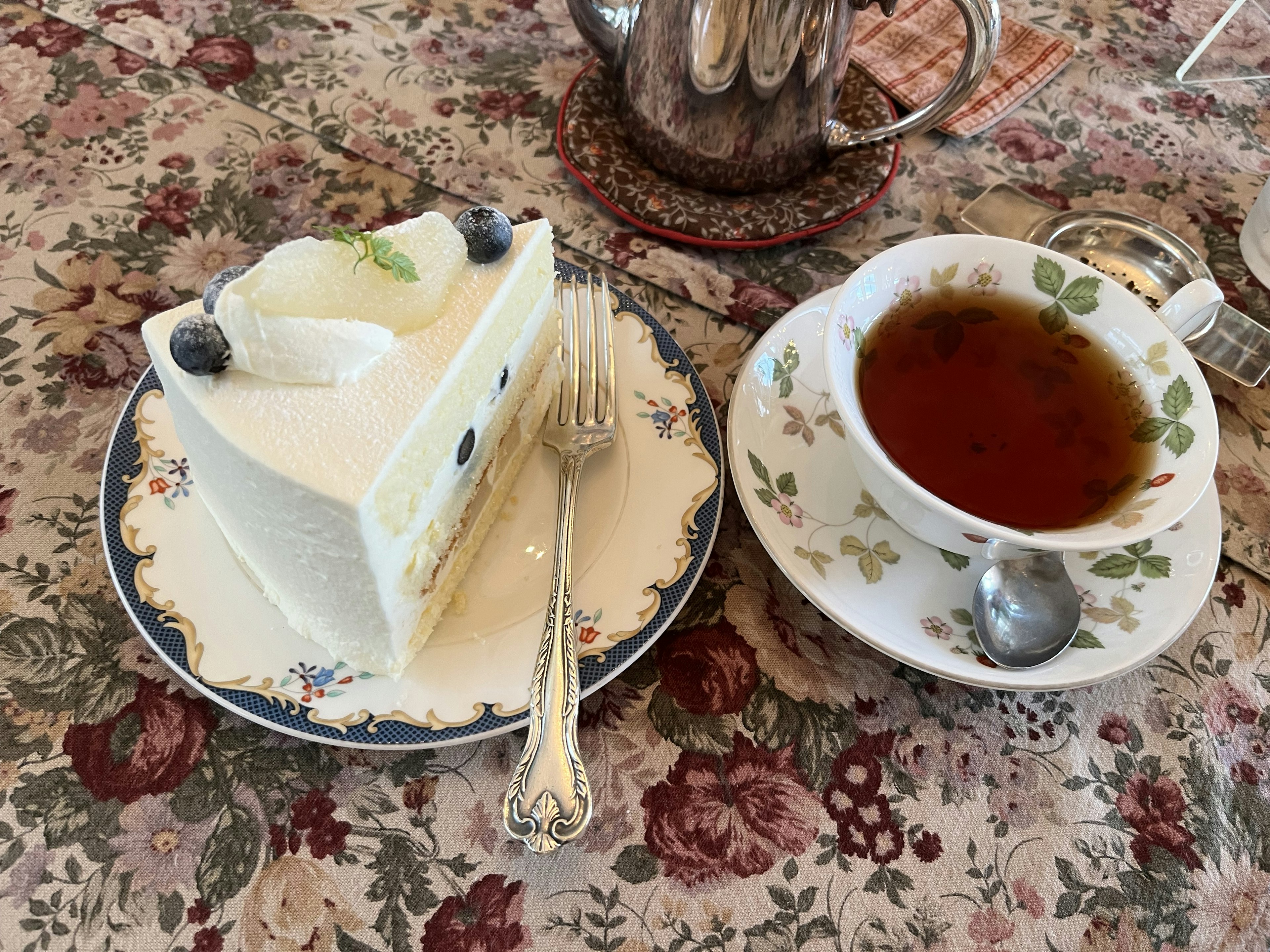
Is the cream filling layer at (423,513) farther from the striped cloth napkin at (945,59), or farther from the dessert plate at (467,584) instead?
the striped cloth napkin at (945,59)

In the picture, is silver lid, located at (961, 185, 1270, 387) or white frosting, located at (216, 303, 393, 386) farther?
silver lid, located at (961, 185, 1270, 387)

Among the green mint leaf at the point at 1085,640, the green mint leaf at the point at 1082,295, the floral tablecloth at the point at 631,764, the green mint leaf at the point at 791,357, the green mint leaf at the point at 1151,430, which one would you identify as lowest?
the floral tablecloth at the point at 631,764

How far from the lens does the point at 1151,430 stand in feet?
2.89

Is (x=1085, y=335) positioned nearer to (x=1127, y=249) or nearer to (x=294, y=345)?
(x=1127, y=249)

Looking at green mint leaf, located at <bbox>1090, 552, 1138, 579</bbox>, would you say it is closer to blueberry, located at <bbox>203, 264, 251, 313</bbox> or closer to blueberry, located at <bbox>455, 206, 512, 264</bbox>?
blueberry, located at <bbox>455, 206, 512, 264</bbox>

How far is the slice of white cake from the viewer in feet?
2.32

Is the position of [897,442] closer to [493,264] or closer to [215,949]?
[493,264]

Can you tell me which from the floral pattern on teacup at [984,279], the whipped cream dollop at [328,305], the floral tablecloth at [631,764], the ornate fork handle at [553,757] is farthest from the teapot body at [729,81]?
the ornate fork handle at [553,757]

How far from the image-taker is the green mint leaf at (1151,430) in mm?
867

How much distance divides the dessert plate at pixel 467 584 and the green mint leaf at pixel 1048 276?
17.1 inches

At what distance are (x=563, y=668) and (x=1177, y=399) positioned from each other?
2.39 ft

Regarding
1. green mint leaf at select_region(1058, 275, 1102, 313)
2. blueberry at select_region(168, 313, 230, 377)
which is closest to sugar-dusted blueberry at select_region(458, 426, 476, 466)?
blueberry at select_region(168, 313, 230, 377)

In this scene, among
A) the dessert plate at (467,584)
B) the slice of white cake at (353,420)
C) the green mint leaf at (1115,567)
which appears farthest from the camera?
the green mint leaf at (1115,567)

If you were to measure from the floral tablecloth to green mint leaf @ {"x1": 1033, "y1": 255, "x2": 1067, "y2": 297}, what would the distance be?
35 cm
